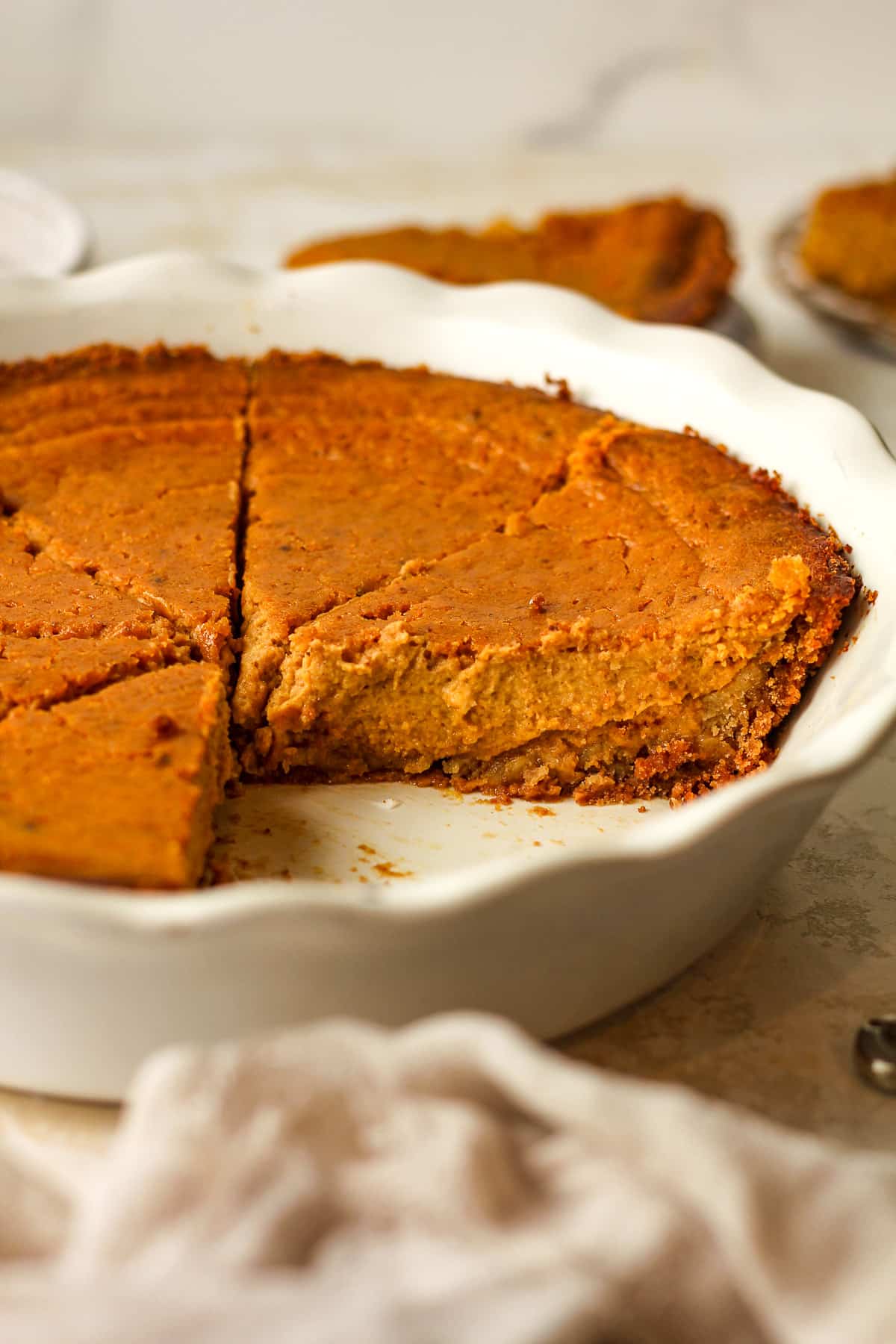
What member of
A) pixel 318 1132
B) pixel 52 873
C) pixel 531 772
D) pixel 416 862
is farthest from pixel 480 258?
pixel 318 1132

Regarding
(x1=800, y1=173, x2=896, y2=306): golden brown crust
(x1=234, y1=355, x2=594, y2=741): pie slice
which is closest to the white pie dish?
(x1=234, y1=355, x2=594, y2=741): pie slice

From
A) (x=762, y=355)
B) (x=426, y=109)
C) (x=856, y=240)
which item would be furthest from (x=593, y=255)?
(x=426, y=109)

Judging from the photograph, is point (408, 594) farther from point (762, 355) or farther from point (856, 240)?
point (856, 240)

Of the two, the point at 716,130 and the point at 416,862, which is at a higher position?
the point at 716,130

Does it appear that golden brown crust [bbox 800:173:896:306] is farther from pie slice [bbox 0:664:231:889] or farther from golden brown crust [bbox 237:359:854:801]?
pie slice [bbox 0:664:231:889]

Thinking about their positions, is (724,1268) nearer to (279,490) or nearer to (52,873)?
(52,873)

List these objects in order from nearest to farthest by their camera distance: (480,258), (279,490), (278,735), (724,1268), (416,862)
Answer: (724,1268) → (416,862) → (278,735) → (279,490) → (480,258)

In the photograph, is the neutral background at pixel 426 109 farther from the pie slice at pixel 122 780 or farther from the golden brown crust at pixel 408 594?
the pie slice at pixel 122 780
